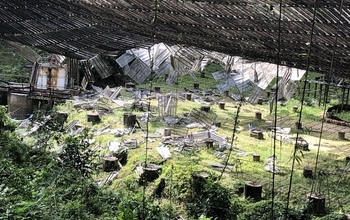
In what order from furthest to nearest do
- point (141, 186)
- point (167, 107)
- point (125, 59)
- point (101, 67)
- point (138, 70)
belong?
point (101, 67)
point (125, 59)
point (138, 70)
point (167, 107)
point (141, 186)

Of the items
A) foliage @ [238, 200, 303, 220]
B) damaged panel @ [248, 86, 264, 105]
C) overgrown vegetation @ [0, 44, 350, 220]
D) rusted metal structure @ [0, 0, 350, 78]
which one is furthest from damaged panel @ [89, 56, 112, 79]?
foliage @ [238, 200, 303, 220]

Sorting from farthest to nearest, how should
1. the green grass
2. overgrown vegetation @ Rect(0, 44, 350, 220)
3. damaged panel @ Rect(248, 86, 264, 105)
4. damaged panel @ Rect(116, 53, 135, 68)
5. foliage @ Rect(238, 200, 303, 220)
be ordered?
1. damaged panel @ Rect(248, 86, 264, 105)
2. damaged panel @ Rect(116, 53, 135, 68)
3. the green grass
4. foliage @ Rect(238, 200, 303, 220)
5. overgrown vegetation @ Rect(0, 44, 350, 220)

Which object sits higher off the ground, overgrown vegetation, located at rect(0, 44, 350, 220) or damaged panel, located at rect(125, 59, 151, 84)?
damaged panel, located at rect(125, 59, 151, 84)

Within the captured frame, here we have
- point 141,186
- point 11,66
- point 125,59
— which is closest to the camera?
point 141,186

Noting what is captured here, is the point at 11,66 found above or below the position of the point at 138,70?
below

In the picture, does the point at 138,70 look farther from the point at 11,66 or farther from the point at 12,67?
the point at 11,66

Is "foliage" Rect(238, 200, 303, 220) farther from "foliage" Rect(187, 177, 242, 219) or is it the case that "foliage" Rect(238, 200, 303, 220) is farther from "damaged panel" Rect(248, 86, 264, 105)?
"damaged panel" Rect(248, 86, 264, 105)

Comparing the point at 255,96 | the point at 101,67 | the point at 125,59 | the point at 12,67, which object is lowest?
the point at 255,96

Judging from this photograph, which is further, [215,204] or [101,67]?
[101,67]

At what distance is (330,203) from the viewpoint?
25.6 feet

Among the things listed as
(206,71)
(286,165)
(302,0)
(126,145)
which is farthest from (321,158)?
(206,71)

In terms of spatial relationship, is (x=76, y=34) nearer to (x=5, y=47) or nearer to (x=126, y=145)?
(x=126, y=145)

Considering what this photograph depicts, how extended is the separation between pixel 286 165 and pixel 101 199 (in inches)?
164

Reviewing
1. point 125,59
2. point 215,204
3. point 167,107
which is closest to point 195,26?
point 215,204
